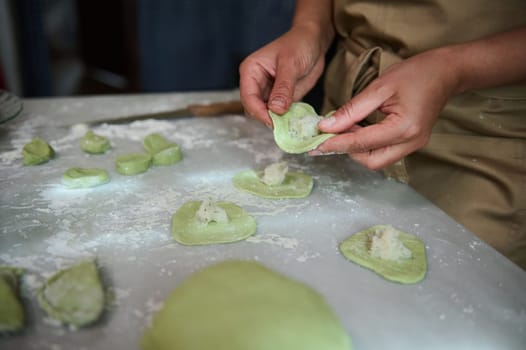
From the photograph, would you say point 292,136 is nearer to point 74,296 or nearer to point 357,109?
point 357,109

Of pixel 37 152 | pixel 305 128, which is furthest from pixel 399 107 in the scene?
pixel 37 152

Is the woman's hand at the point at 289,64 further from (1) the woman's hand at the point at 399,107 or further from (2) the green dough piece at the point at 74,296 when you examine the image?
(2) the green dough piece at the point at 74,296

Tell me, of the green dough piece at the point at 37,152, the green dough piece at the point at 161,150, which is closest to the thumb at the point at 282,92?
the green dough piece at the point at 161,150

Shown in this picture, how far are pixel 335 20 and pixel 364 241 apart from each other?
784mm

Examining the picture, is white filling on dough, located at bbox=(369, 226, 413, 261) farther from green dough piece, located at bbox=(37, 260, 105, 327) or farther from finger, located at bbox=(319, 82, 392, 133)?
green dough piece, located at bbox=(37, 260, 105, 327)

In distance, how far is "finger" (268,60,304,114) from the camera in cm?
115

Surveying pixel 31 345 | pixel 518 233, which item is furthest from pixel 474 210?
pixel 31 345

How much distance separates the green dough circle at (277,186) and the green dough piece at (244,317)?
1.19 ft

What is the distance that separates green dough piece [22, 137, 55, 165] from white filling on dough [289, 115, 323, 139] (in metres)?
0.67

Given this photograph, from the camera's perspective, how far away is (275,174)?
1.21 metres

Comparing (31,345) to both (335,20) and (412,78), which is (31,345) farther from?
(335,20)

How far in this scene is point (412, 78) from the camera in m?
1.07

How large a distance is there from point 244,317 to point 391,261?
36 centimetres

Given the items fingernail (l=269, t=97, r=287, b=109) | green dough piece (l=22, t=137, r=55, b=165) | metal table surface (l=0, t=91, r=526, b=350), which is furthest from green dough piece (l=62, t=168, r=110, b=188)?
fingernail (l=269, t=97, r=287, b=109)
